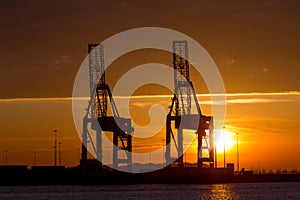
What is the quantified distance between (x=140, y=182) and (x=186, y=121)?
18.3m

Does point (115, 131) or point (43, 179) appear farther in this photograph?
point (43, 179)

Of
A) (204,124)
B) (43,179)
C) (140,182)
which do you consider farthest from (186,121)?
(43,179)

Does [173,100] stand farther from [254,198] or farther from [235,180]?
[254,198]

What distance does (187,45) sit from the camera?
6275 inches

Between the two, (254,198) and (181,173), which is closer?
(254,198)

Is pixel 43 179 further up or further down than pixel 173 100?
further down

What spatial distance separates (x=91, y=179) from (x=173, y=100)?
21363 millimetres

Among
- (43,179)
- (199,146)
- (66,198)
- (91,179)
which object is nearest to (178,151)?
(199,146)

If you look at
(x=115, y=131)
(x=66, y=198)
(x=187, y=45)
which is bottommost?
(x=66, y=198)

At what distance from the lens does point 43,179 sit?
17438 centimetres

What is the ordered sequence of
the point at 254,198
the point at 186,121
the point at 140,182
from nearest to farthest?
1. the point at 254,198
2. the point at 186,121
3. the point at 140,182

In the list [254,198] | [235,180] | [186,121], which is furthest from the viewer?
[235,180]

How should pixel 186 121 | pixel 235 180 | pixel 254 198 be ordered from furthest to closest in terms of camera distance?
pixel 235 180 → pixel 186 121 → pixel 254 198

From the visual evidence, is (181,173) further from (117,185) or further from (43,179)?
(43,179)
